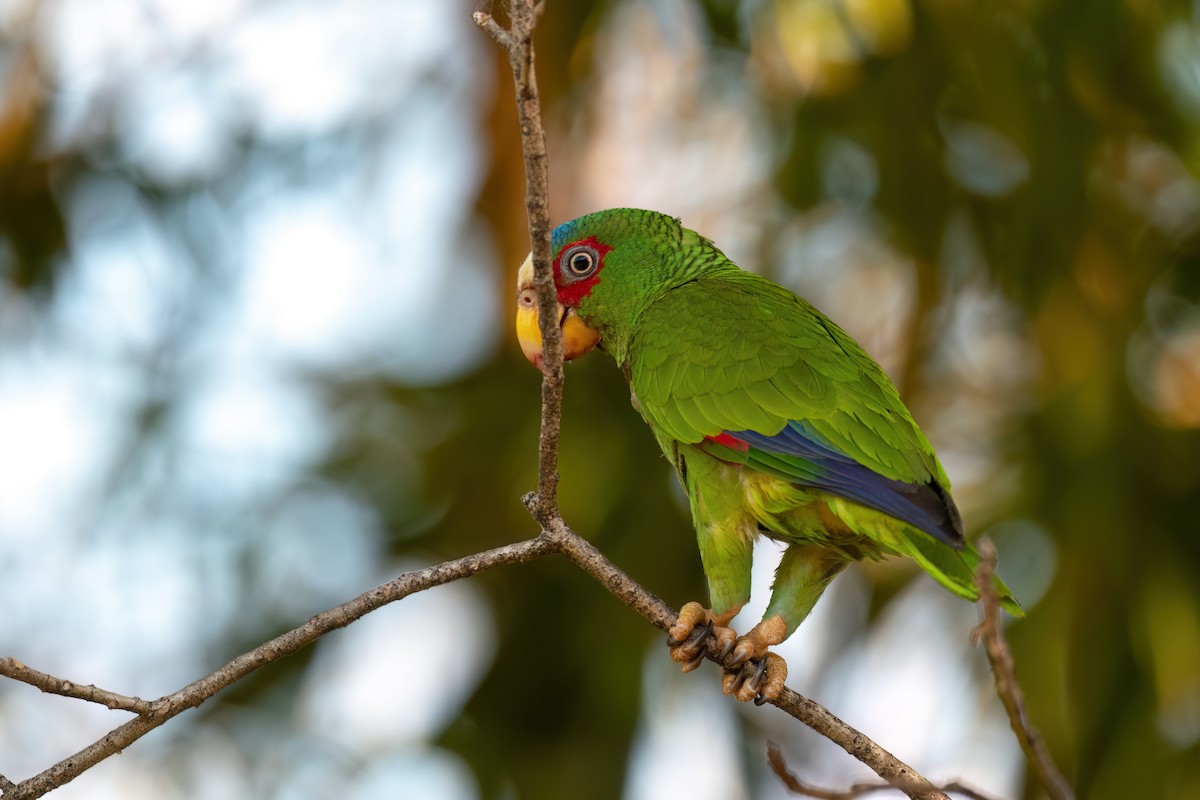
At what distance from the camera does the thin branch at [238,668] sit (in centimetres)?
250

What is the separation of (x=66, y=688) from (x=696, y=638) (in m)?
1.57

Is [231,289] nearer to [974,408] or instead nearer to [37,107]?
[37,107]

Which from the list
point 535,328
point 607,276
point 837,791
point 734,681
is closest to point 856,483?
point 734,681

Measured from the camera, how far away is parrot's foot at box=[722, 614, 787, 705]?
3227 mm

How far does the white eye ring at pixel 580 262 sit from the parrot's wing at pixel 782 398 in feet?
0.95

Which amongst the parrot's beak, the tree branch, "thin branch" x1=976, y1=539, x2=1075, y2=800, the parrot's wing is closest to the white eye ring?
the parrot's beak

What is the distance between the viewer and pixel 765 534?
3500 mm

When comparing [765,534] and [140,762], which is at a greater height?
[765,534]

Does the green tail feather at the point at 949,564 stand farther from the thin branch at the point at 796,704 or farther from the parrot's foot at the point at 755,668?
the parrot's foot at the point at 755,668

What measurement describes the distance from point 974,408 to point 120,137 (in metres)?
5.37

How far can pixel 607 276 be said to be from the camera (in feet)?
12.9

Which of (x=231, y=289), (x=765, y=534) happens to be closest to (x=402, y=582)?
(x=765, y=534)

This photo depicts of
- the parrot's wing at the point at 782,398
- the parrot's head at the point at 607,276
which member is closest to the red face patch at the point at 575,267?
the parrot's head at the point at 607,276

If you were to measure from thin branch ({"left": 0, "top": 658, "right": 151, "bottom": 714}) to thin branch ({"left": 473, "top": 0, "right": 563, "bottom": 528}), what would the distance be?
97cm
